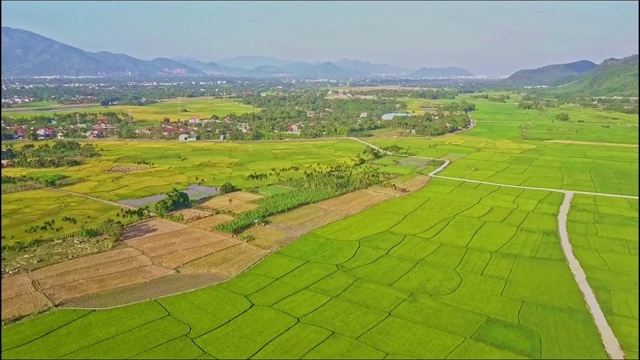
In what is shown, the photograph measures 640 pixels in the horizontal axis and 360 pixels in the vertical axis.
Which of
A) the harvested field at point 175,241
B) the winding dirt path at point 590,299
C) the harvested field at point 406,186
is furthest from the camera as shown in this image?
the harvested field at point 406,186

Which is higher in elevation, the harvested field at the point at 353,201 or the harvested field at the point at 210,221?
the harvested field at the point at 353,201

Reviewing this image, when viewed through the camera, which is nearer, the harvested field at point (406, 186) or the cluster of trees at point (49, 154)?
the harvested field at point (406, 186)

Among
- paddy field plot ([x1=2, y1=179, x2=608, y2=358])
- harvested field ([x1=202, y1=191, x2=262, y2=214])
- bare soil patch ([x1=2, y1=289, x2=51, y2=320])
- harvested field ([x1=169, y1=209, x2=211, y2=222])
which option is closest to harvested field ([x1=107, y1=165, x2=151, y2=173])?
harvested field ([x1=202, y1=191, x2=262, y2=214])

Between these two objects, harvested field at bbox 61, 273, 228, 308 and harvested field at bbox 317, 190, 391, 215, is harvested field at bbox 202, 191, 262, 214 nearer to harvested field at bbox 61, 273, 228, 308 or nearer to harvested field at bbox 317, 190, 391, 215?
harvested field at bbox 317, 190, 391, 215

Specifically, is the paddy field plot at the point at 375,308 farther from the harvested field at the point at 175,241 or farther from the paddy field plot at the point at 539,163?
the paddy field plot at the point at 539,163

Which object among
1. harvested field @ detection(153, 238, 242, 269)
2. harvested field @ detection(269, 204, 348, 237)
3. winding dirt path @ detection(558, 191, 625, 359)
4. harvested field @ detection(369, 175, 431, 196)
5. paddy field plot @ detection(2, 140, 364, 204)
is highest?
winding dirt path @ detection(558, 191, 625, 359)

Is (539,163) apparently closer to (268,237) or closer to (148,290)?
(268,237)

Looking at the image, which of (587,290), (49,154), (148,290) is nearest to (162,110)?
(49,154)

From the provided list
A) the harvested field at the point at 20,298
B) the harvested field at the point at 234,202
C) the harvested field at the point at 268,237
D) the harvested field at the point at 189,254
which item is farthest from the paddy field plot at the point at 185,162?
the harvested field at the point at 20,298
